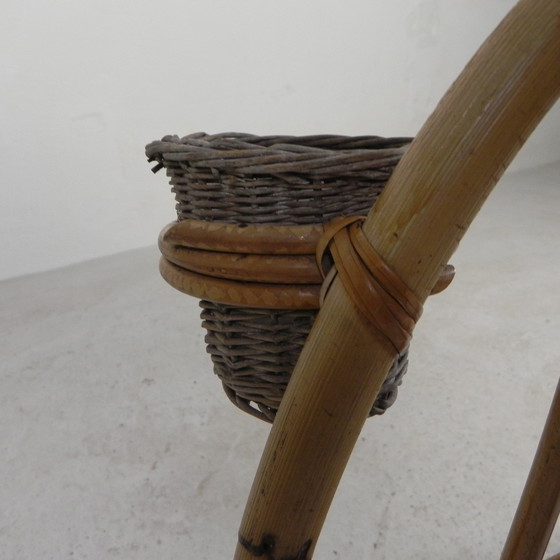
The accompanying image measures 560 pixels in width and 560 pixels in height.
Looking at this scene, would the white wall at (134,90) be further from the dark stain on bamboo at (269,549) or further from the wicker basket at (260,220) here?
the dark stain on bamboo at (269,549)

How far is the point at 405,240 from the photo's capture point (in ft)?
0.70

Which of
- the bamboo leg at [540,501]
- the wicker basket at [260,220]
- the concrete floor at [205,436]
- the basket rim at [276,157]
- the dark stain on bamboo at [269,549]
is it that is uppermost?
the basket rim at [276,157]

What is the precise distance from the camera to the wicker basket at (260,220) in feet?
1.02

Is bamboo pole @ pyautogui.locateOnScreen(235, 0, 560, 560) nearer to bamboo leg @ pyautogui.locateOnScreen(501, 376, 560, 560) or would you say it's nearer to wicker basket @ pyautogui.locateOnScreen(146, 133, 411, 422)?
wicker basket @ pyautogui.locateOnScreen(146, 133, 411, 422)

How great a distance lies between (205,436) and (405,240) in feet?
2.53

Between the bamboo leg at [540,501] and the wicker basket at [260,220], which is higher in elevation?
the wicker basket at [260,220]

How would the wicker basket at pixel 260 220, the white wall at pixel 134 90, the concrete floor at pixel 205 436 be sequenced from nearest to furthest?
the wicker basket at pixel 260 220 < the concrete floor at pixel 205 436 < the white wall at pixel 134 90

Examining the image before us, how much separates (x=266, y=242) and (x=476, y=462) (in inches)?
25.7

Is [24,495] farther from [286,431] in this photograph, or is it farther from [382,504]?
[286,431]

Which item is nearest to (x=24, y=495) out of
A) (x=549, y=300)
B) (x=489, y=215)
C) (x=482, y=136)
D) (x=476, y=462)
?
(x=476, y=462)

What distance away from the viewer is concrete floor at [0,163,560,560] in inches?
28.5

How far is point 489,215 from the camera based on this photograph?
2139mm

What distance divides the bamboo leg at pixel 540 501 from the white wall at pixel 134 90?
173 cm

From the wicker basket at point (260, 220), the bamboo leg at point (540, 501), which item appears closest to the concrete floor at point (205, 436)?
the bamboo leg at point (540, 501)
